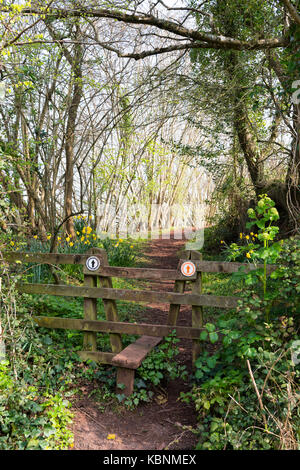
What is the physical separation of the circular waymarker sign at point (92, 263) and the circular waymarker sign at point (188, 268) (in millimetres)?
814

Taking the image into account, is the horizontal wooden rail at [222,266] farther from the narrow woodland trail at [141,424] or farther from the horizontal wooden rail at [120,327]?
the narrow woodland trail at [141,424]

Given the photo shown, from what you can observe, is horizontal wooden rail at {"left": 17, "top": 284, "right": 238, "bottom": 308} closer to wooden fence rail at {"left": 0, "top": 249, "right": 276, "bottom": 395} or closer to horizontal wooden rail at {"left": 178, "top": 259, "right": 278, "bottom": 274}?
wooden fence rail at {"left": 0, "top": 249, "right": 276, "bottom": 395}

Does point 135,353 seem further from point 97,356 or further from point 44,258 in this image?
point 44,258

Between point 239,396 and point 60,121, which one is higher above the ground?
point 60,121

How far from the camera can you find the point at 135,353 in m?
3.51

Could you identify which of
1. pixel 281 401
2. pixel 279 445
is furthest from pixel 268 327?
pixel 279 445

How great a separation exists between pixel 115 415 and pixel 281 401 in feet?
4.62

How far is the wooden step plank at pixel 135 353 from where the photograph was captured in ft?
11.0

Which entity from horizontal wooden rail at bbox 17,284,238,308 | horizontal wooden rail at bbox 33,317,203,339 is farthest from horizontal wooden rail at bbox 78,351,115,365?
horizontal wooden rail at bbox 17,284,238,308

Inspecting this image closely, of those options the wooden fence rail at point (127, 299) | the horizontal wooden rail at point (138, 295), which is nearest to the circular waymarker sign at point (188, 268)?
the wooden fence rail at point (127, 299)

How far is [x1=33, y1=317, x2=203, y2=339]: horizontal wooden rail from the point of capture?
363cm

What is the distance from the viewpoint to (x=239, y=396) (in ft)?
8.94
